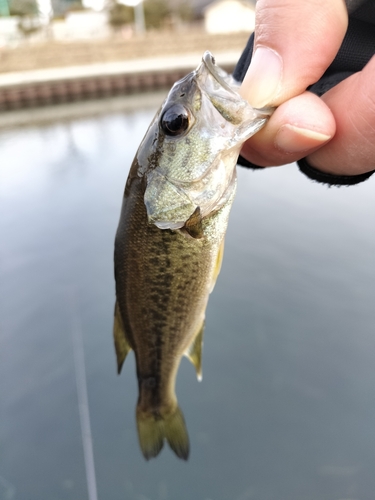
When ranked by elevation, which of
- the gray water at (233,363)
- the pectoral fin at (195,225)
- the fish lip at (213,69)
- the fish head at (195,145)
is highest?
the fish lip at (213,69)

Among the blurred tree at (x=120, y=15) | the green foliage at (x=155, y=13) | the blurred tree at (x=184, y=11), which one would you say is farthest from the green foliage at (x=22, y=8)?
the blurred tree at (x=184, y=11)

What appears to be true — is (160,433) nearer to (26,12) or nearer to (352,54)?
(352,54)

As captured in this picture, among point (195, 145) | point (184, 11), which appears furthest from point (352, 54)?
point (184, 11)

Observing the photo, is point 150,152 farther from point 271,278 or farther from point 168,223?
point 271,278

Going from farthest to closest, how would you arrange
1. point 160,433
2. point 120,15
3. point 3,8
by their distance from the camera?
1. point 3,8
2. point 120,15
3. point 160,433

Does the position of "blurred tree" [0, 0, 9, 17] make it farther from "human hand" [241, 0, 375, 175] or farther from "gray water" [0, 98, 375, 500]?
"human hand" [241, 0, 375, 175]

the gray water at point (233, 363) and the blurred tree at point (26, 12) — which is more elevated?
the blurred tree at point (26, 12)

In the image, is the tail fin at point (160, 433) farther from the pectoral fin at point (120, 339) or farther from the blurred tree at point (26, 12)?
the blurred tree at point (26, 12)
